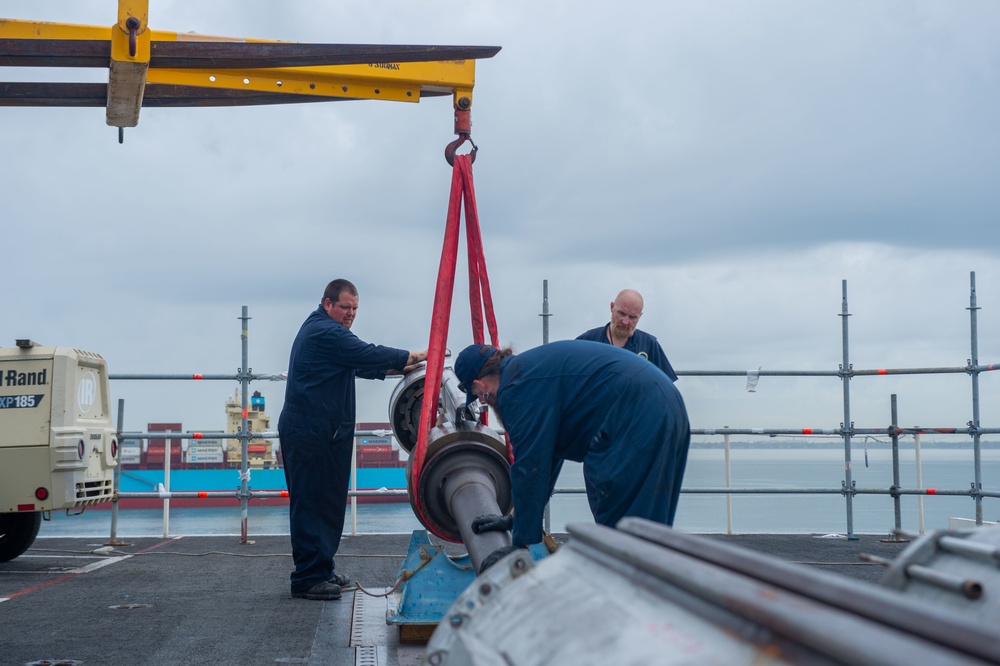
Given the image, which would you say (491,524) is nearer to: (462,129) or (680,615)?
(680,615)

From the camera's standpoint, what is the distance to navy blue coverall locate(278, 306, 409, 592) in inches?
211

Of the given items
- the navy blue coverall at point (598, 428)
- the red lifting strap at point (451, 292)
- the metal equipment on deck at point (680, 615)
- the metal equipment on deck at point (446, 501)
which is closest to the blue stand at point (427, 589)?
the metal equipment on deck at point (446, 501)

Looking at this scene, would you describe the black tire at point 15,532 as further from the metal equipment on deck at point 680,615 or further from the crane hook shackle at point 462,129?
the metal equipment on deck at point 680,615

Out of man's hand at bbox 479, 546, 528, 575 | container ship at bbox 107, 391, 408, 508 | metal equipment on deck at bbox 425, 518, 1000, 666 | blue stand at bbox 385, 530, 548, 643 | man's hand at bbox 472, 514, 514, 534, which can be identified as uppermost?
metal equipment on deck at bbox 425, 518, 1000, 666

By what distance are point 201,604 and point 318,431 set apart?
115 centimetres

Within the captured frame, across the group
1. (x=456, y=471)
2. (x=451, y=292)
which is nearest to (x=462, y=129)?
(x=451, y=292)

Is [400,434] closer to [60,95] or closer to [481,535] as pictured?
[481,535]

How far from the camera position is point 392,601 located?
5188mm

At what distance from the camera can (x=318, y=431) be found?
17.7 feet

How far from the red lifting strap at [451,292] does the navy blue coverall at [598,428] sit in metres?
0.77

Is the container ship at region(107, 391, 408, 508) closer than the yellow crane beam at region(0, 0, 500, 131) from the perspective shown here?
No

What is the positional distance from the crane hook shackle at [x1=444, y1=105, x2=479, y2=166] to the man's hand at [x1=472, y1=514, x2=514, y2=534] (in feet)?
6.64

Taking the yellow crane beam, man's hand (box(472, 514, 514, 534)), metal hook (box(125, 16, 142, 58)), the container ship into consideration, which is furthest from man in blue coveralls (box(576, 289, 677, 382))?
the container ship

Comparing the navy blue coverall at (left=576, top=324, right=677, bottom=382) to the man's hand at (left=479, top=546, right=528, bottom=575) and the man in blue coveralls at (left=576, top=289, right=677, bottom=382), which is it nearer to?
the man in blue coveralls at (left=576, top=289, right=677, bottom=382)
